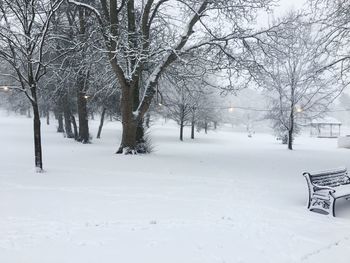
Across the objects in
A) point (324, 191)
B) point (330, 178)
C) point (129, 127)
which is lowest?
point (324, 191)

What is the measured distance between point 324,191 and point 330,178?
0.99 m

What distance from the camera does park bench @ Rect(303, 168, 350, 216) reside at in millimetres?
8183

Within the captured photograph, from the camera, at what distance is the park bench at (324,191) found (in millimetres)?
8183

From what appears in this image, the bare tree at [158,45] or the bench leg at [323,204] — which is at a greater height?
the bare tree at [158,45]

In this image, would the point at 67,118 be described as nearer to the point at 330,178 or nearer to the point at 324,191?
the point at 330,178

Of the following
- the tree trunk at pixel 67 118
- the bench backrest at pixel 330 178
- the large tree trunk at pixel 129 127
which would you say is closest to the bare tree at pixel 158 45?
the large tree trunk at pixel 129 127

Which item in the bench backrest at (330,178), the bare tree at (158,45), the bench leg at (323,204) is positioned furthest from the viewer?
the bare tree at (158,45)

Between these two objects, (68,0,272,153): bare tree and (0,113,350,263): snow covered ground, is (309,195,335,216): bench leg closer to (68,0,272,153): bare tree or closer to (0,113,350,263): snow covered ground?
(0,113,350,263): snow covered ground

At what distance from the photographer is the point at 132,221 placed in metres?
6.84

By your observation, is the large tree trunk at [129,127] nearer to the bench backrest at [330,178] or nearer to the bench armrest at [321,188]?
the bench backrest at [330,178]

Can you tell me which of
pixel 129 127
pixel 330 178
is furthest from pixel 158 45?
pixel 330 178

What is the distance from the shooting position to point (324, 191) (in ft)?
28.1

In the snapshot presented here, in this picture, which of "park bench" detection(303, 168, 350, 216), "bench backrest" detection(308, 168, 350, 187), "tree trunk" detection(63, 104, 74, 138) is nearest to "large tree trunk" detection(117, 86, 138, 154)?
"bench backrest" detection(308, 168, 350, 187)

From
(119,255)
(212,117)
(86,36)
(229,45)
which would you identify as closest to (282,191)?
(119,255)
